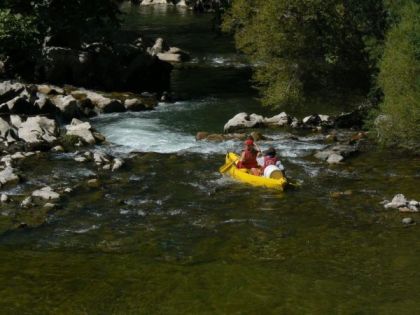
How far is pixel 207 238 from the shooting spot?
18.9 meters

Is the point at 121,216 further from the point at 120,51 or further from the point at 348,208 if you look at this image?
the point at 120,51

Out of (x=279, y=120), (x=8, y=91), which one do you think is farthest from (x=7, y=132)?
(x=279, y=120)

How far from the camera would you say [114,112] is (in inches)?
1497

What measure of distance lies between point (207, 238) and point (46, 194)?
6.91m

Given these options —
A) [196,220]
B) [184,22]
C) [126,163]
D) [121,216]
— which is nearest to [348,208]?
[196,220]

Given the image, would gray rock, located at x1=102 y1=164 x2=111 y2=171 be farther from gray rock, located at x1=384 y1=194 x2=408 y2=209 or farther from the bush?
the bush

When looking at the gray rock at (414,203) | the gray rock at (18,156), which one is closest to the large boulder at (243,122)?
the gray rock at (18,156)

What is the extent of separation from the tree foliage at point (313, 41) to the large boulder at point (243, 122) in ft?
5.07

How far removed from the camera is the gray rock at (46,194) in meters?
22.6

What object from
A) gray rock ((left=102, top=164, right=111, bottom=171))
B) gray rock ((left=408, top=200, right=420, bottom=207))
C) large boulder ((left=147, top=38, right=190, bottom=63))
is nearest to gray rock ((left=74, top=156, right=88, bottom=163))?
gray rock ((left=102, top=164, right=111, bottom=171))

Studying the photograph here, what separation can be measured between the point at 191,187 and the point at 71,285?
10001 mm

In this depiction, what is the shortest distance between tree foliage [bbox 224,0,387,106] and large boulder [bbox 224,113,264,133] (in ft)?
5.07

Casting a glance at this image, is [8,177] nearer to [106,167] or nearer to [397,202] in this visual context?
[106,167]

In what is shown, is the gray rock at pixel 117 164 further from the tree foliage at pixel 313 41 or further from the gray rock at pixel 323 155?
the tree foliage at pixel 313 41
